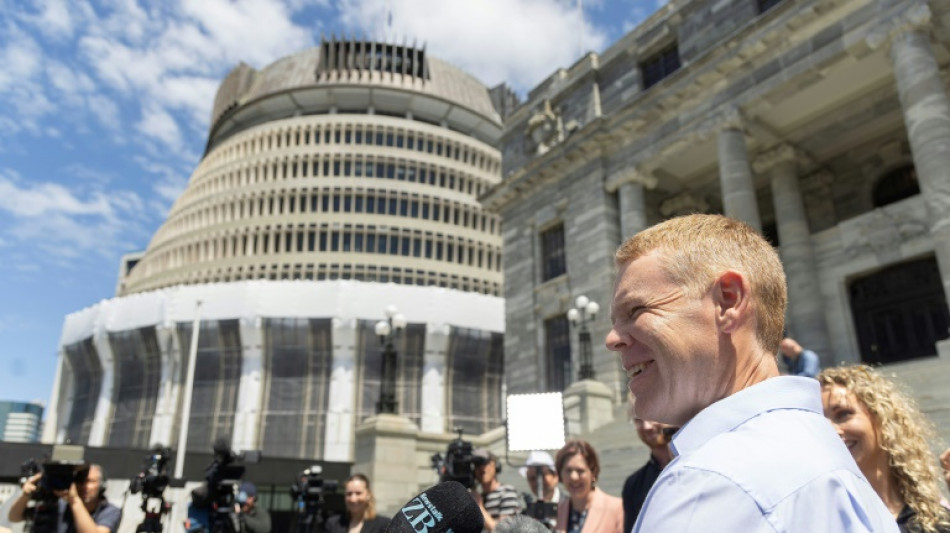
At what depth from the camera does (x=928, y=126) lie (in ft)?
48.1

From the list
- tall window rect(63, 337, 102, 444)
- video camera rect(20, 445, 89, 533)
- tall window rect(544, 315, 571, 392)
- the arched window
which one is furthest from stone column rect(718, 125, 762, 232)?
tall window rect(63, 337, 102, 444)

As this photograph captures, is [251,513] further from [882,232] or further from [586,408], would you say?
[882,232]

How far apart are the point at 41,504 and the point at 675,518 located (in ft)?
18.4

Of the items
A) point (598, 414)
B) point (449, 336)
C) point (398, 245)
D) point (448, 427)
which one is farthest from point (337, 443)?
point (598, 414)

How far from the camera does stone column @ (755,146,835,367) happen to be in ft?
59.8

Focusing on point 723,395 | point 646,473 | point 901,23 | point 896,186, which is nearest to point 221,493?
point 646,473

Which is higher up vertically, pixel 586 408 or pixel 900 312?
pixel 900 312

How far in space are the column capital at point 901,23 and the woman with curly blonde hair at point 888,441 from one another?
52.8ft

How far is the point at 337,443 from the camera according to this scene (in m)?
43.5

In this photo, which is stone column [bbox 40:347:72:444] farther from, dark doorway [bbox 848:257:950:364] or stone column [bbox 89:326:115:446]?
dark doorway [bbox 848:257:950:364]

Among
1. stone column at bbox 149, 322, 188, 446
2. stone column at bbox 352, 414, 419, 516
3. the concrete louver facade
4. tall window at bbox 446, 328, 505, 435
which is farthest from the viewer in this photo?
tall window at bbox 446, 328, 505, 435

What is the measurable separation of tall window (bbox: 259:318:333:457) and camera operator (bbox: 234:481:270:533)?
3588cm

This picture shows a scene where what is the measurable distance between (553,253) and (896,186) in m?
11.5

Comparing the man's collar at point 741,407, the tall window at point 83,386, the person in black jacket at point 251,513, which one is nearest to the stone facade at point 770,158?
the person in black jacket at point 251,513
